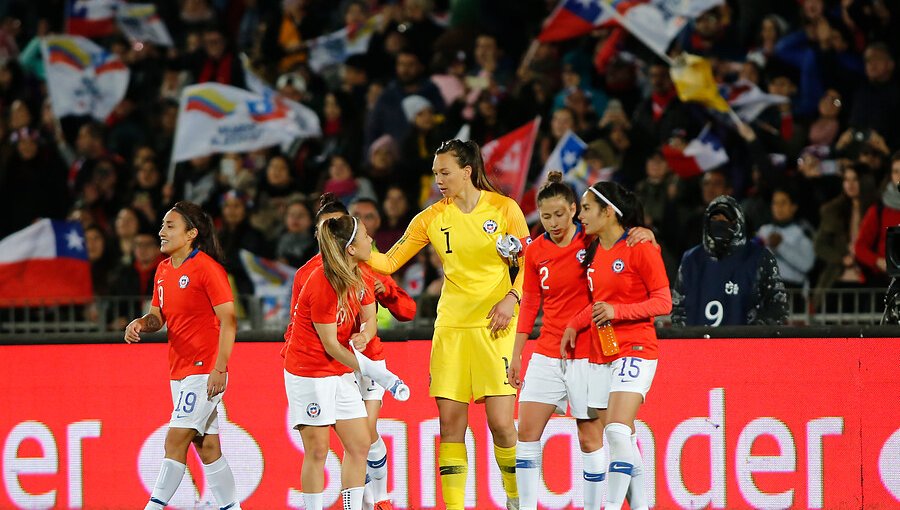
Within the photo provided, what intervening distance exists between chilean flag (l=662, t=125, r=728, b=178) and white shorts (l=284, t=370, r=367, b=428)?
5.84 metres

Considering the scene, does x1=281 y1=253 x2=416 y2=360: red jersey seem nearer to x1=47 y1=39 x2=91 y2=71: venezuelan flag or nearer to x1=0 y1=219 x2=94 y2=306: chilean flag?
x1=0 y1=219 x2=94 y2=306: chilean flag

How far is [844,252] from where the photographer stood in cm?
1212

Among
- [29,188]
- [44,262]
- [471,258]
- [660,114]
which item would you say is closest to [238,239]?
[44,262]

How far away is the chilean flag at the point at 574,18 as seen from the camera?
14.2 metres

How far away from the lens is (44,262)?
44.1 feet

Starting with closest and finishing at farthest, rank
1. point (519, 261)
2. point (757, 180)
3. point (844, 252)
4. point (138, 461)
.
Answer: point (519, 261), point (138, 461), point (844, 252), point (757, 180)

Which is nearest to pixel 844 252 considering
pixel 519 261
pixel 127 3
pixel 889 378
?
pixel 889 378

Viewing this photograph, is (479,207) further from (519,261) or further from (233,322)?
(233,322)

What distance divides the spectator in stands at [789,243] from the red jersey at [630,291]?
14.9 feet

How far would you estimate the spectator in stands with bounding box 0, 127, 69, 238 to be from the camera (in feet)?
49.9

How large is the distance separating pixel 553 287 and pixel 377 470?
1661 mm

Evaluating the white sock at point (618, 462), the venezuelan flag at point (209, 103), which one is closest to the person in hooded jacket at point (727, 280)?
the white sock at point (618, 462)

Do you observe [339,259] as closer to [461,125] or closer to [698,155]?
[698,155]

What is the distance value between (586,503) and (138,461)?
3.55m
